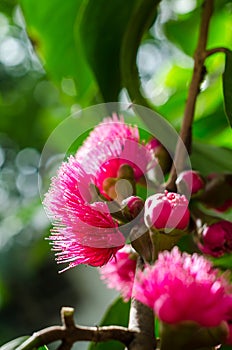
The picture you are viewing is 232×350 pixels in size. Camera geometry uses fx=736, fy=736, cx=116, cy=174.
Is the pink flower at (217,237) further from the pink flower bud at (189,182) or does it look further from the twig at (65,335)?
the twig at (65,335)

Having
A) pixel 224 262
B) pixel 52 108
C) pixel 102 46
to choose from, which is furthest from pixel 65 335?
pixel 52 108

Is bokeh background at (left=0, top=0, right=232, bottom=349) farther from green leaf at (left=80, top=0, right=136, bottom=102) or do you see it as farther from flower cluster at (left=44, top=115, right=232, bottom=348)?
flower cluster at (left=44, top=115, right=232, bottom=348)

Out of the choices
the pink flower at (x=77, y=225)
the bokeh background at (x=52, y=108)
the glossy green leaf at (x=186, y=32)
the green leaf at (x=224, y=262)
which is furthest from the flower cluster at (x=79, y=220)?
the glossy green leaf at (x=186, y=32)

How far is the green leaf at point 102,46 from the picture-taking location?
1.01m

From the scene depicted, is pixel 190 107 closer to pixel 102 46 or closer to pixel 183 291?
pixel 102 46

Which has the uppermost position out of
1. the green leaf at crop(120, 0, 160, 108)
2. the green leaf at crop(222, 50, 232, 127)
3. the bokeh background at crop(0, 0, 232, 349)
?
the green leaf at crop(120, 0, 160, 108)

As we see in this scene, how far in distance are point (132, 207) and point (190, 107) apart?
25 centimetres

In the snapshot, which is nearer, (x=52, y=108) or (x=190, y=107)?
(x=190, y=107)

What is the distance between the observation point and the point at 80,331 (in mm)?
536

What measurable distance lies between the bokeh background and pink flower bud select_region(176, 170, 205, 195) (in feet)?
0.44

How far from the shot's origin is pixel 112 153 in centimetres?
72

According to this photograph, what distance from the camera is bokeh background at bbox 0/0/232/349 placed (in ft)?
3.84

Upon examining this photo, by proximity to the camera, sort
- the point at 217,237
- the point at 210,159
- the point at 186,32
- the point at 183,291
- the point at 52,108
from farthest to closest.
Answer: the point at 52,108 < the point at 186,32 < the point at 210,159 < the point at 217,237 < the point at 183,291

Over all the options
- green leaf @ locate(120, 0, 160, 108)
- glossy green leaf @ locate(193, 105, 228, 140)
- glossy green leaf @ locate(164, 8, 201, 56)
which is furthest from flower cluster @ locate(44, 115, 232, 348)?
glossy green leaf @ locate(164, 8, 201, 56)
